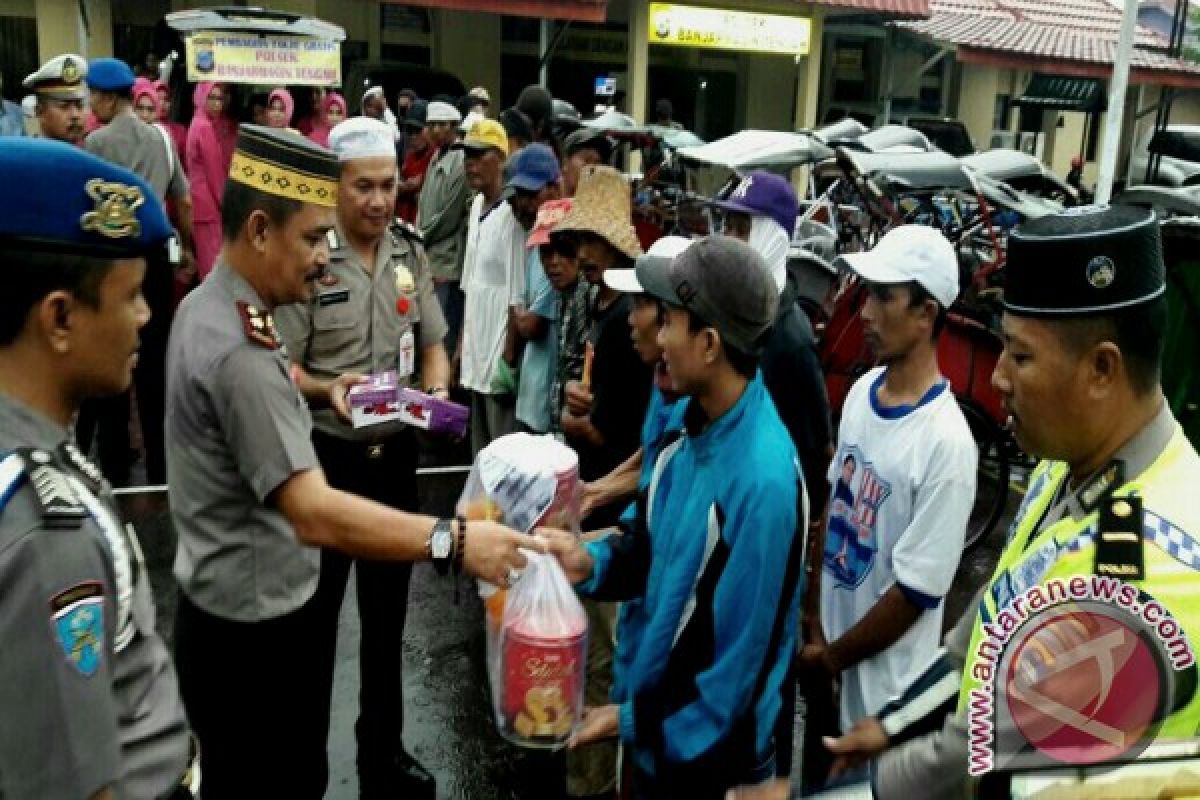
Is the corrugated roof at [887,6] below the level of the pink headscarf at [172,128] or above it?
above

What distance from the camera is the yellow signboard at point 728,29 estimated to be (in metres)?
16.8

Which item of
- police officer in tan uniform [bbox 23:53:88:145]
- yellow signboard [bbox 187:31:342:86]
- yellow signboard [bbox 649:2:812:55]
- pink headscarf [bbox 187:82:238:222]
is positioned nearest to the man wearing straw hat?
police officer in tan uniform [bbox 23:53:88:145]

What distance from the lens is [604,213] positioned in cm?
379

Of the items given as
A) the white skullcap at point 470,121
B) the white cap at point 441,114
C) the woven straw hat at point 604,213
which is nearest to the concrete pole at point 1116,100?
the white skullcap at point 470,121

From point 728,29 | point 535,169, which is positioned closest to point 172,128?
point 535,169

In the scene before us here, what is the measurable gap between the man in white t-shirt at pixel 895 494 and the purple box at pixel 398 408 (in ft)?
3.83

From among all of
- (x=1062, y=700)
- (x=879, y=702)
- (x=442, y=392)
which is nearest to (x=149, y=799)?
(x=1062, y=700)

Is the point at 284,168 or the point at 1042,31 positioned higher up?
the point at 1042,31

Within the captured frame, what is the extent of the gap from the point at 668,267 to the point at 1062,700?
1.35 meters

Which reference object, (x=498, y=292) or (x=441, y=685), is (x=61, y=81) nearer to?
(x=498, y=292)

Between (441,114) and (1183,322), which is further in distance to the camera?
(441,114)

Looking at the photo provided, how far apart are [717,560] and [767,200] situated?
232cm

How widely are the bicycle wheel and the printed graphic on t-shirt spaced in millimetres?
3010

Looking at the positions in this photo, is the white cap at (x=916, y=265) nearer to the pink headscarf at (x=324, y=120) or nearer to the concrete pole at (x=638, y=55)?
the pink headscarf at (x=324, y=120)
